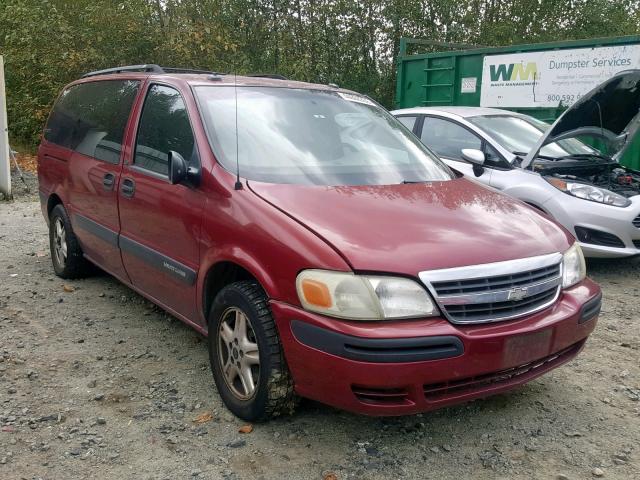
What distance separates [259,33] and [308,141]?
44.7ft

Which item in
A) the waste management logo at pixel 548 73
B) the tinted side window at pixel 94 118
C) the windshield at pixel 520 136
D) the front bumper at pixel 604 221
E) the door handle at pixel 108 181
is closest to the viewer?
the door handle at pixel 108 181

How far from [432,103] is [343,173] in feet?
26.7

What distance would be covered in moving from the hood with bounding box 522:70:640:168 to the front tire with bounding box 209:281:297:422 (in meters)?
3.79

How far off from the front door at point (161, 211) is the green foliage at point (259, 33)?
10.6 metres

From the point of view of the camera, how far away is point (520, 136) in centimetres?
667

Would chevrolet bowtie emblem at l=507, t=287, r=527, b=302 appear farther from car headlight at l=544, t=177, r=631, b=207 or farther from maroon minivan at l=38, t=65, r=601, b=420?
car headlight at l=544, t=177, r=631, b=207

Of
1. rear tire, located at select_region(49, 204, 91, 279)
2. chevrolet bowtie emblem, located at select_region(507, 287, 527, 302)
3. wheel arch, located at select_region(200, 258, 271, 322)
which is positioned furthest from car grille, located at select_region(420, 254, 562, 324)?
rear tire, located at select_region(49, 204, 91, 279)

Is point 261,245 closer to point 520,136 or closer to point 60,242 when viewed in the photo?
point 60,242

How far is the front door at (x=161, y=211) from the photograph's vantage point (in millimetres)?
3500

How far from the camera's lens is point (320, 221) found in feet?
9.48

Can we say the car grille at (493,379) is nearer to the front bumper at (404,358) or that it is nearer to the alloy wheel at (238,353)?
the front bumper at (404,358)

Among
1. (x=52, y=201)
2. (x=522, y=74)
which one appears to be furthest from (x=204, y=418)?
(x=522, y=74)

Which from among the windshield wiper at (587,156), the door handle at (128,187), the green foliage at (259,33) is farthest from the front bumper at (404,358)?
the green foliage at (259,33)

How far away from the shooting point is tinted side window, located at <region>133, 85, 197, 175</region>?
12.1 ft
